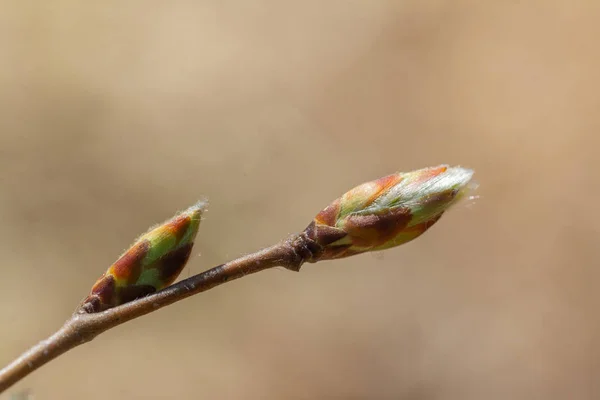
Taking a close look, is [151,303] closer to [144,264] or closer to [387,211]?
[144,264]

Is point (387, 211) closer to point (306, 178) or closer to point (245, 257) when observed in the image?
point (245, 257)

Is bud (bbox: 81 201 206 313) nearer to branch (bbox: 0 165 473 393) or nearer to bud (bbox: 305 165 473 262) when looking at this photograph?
branch (bbox: 0 165 473 393)

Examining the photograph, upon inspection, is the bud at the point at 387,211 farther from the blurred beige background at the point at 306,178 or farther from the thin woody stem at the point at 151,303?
the blurred beige background at the point at 306,178

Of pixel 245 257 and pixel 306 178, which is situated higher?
pixel 306 178

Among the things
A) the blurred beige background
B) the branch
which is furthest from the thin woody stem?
the blurred beige background

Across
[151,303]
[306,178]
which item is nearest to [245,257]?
[151,303]

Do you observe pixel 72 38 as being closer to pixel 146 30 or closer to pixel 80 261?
pixel 146 30

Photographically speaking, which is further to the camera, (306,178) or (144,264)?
(306,178)

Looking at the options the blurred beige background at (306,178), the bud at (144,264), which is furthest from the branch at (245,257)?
the blurred beige background at (306,178)
